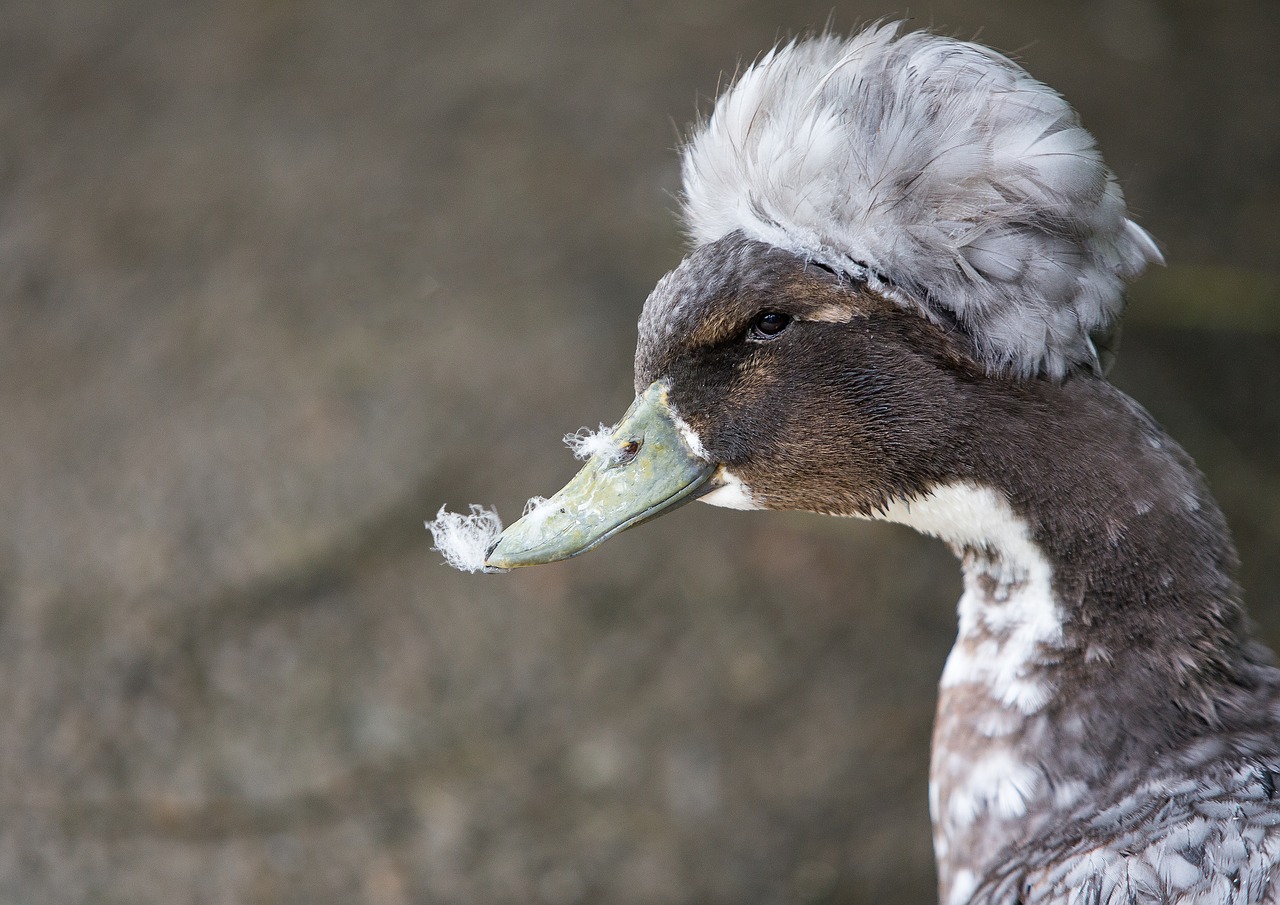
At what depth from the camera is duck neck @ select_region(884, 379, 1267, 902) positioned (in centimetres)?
174

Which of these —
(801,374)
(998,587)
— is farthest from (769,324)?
(998,587)

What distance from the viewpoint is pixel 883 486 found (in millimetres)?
1862

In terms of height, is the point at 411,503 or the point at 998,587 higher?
the point at 411,503

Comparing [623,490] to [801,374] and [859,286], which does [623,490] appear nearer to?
[801,374]

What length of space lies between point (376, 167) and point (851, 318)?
281cm

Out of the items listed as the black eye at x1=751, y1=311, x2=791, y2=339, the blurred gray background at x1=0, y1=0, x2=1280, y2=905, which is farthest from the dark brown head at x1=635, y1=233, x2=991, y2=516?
the blurred gray background at x1=0, y1=0, x2=1280, y2=905

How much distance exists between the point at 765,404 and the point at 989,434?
1.10 feet

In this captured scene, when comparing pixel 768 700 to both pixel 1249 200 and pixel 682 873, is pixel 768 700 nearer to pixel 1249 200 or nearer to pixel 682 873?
pixel 682 873

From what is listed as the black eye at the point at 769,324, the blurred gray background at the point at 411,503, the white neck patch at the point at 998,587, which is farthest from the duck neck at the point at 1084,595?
the blurred gray background at the point at 411,503

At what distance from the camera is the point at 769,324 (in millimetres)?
1769

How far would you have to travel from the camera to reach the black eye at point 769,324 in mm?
1757

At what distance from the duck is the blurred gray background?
96 centimetres

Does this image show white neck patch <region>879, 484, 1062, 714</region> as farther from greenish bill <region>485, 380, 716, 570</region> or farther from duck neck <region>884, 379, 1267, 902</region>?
greenish bill <region>485, 380, 716, 570</region>

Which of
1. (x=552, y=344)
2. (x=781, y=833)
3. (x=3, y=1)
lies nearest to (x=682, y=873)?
(x=781, y=833)
